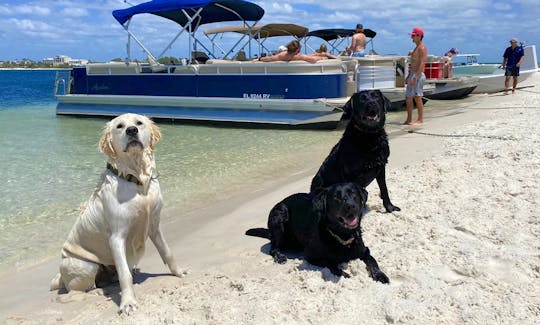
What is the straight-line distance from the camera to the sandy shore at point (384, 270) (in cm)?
276

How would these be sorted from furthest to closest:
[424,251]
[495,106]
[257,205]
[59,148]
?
[495,106] → [59,148] → [257,205] → [424,251]

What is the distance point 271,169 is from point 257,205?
2.33m

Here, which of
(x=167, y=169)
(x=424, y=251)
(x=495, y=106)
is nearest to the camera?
(x=424, y=251)

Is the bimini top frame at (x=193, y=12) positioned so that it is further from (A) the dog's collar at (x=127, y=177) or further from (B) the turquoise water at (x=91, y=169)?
(A) the dog's collar at (x=127, y=177)

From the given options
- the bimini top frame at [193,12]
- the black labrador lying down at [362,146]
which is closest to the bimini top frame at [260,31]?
the bimini top frame at [193,12]

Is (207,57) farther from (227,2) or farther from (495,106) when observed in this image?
(495,106)

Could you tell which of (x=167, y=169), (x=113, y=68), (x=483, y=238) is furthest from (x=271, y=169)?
(x=113, y=68)

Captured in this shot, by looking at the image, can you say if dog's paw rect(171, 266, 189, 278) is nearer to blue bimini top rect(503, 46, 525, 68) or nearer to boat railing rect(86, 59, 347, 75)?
boat railing rect(86, 59, 347, 75)

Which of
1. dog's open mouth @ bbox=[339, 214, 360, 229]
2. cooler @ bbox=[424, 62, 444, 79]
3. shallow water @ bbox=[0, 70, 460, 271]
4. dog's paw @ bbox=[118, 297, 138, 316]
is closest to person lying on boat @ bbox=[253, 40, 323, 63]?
shallow water @ bbox=[0, 70, 460, 271]

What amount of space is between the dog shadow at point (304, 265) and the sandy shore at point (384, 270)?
0.02m

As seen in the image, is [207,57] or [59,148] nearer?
[59,148]

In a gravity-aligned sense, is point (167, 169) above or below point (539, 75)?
below

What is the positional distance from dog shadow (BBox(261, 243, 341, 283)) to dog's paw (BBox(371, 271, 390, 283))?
0.73ft

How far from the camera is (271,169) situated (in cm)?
797
